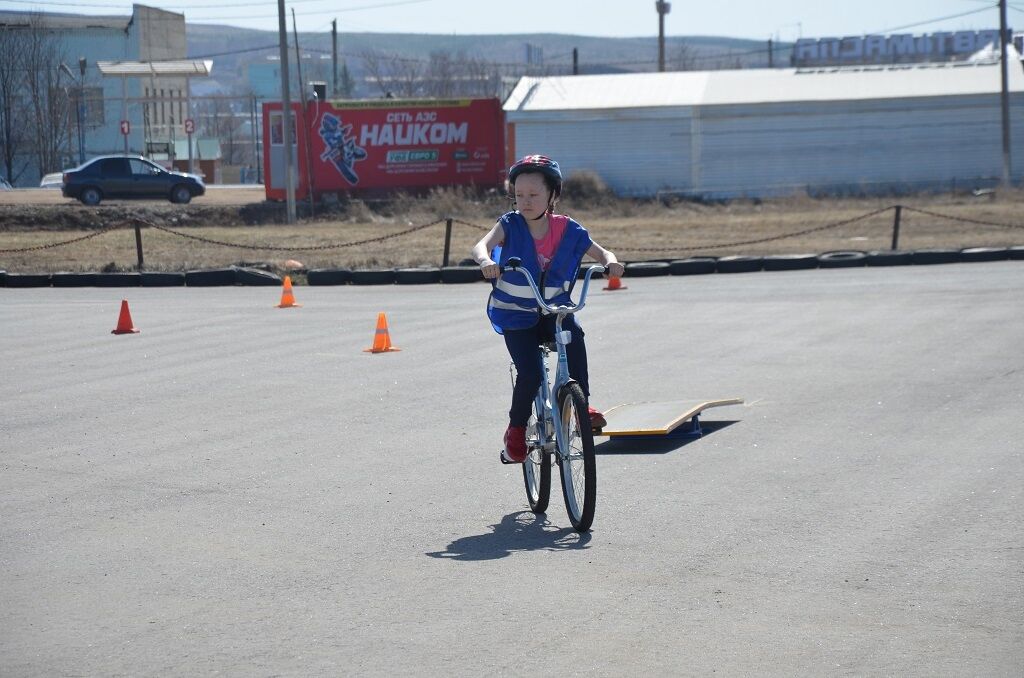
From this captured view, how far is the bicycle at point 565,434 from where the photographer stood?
21.0 ft

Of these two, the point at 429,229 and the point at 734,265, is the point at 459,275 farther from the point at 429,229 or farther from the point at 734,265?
the point at 429,229

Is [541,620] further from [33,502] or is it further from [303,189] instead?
[303,189]

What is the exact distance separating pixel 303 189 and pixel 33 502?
122 feet

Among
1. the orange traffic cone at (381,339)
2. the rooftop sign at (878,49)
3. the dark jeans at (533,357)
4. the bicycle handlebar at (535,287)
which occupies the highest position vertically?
the rooftop sign at (878,49)

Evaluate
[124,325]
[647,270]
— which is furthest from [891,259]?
[124,325]

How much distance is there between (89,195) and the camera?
43031mm

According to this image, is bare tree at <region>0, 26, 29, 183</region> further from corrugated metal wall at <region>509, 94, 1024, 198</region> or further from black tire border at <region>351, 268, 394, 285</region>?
black tire border at <region>351, 268, 394, 285</region>

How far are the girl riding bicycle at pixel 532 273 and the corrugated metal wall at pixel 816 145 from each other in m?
41.8

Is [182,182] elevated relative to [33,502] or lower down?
elevated

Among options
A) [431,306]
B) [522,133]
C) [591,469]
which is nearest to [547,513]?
[591,469]

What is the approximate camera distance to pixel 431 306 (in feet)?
62.8

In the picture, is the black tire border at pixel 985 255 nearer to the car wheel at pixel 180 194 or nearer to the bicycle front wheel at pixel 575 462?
Result: the bicycle front wheel at pixel 575 462

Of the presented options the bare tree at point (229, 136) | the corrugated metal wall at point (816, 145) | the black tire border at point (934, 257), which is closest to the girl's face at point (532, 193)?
the black tire border at point (934, 257)

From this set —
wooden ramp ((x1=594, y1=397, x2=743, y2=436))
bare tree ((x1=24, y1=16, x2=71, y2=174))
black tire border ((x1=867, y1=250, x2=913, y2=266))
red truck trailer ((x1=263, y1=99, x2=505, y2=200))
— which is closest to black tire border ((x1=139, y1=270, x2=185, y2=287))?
black tire border ((x1=867, y1=250, x2=913, y2=266))
